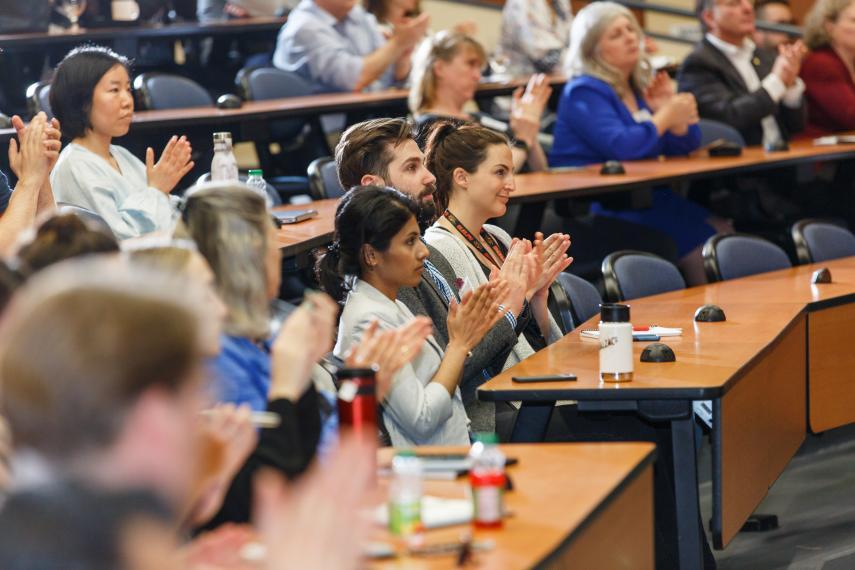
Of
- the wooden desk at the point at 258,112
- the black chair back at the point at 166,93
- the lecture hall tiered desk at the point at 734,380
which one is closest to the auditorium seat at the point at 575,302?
the lecture hall tiered desk at the point at 734,380

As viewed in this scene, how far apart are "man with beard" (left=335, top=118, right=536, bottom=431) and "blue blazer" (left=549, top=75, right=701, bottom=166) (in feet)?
6.18

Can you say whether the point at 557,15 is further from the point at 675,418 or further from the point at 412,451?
the point at 412,451

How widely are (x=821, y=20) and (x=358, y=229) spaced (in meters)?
4.13

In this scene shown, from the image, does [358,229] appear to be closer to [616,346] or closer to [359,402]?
[616,346]

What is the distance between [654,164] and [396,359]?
345 centimetres

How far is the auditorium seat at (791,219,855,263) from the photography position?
4641 millimetres

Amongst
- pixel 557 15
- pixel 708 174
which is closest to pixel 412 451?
pixel 708 174

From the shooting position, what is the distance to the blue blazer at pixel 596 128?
18.0 ft

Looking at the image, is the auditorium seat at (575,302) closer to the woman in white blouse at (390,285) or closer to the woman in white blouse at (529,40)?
the woman in white blouse at (390,285)

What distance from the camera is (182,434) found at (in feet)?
3.74

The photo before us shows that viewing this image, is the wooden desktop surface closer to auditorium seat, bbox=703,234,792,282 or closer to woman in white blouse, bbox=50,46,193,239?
auditorium seat, bbox=703,234,792,282

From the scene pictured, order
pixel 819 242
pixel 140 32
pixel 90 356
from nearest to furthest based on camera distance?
pixel 90 356 → pixel 819 242 → pixel 140 32

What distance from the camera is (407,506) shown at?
183 cm

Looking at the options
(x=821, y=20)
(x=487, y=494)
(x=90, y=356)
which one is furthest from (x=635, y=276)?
(x=90, y=356)
